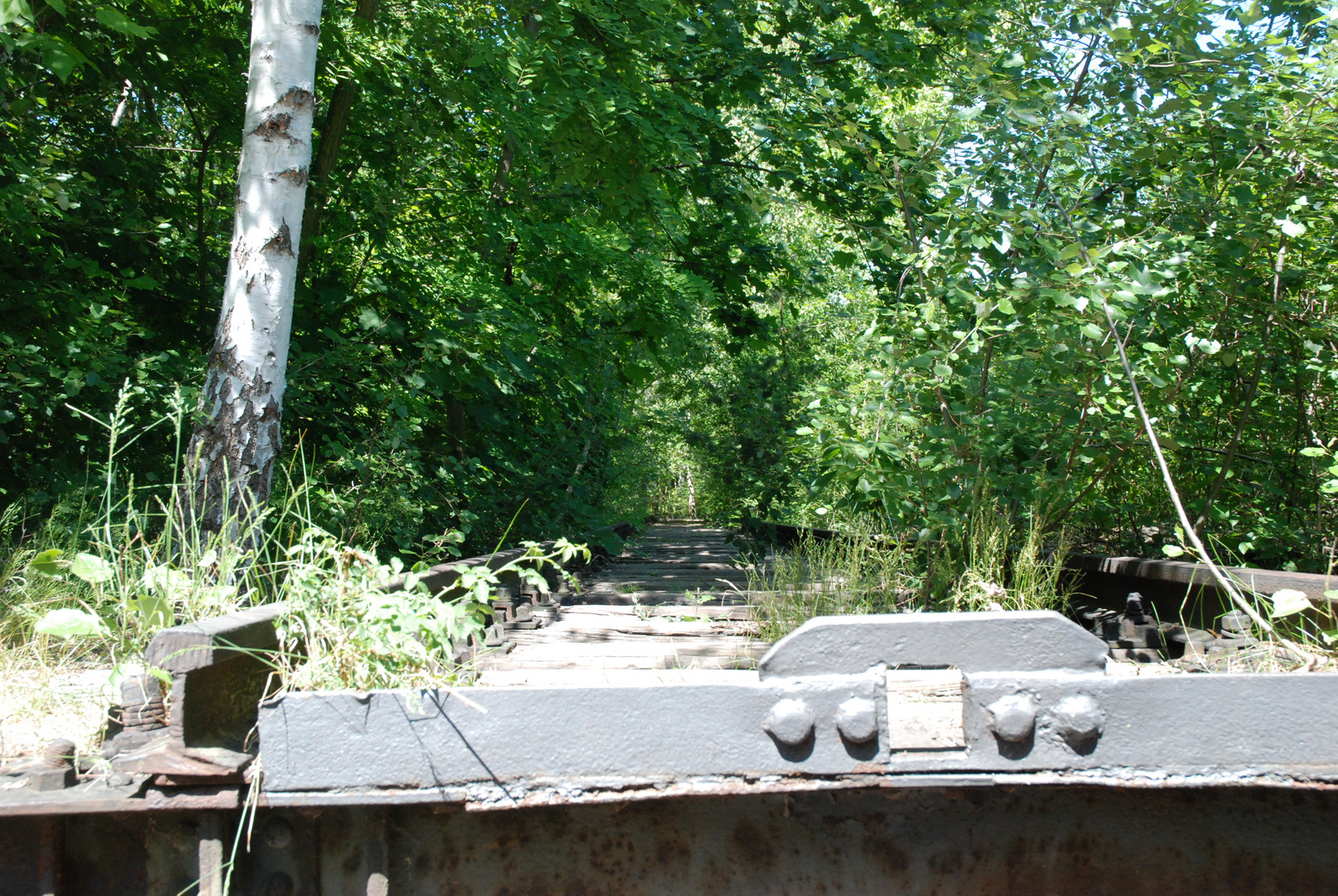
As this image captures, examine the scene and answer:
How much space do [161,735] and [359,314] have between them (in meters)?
5.91

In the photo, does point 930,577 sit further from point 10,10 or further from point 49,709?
point 10,10

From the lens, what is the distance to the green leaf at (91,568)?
2.17m

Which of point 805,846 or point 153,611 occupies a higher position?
point 153,611

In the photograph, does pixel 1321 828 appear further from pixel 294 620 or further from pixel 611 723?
pixel 294 620

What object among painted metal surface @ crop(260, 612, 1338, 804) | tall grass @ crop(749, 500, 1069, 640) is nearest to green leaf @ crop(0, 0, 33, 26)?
painted metal surface @ crop(260, 612, 1338, 804)

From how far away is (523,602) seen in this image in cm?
461

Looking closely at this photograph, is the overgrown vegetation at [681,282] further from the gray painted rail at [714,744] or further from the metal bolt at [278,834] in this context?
the metal bolt at [278,834]

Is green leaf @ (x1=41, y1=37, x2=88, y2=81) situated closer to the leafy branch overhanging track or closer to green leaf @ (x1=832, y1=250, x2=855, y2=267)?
the leafy branch overhanging track

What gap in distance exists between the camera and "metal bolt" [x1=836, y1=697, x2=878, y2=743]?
171cm

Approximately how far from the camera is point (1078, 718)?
172 centimetres

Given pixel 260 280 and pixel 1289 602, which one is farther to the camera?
pixel 260 280

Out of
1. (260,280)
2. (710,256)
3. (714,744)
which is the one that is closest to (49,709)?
(260,280)

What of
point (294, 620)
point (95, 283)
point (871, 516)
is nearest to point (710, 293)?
point (871, 516)

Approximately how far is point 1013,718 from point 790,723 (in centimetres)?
44
